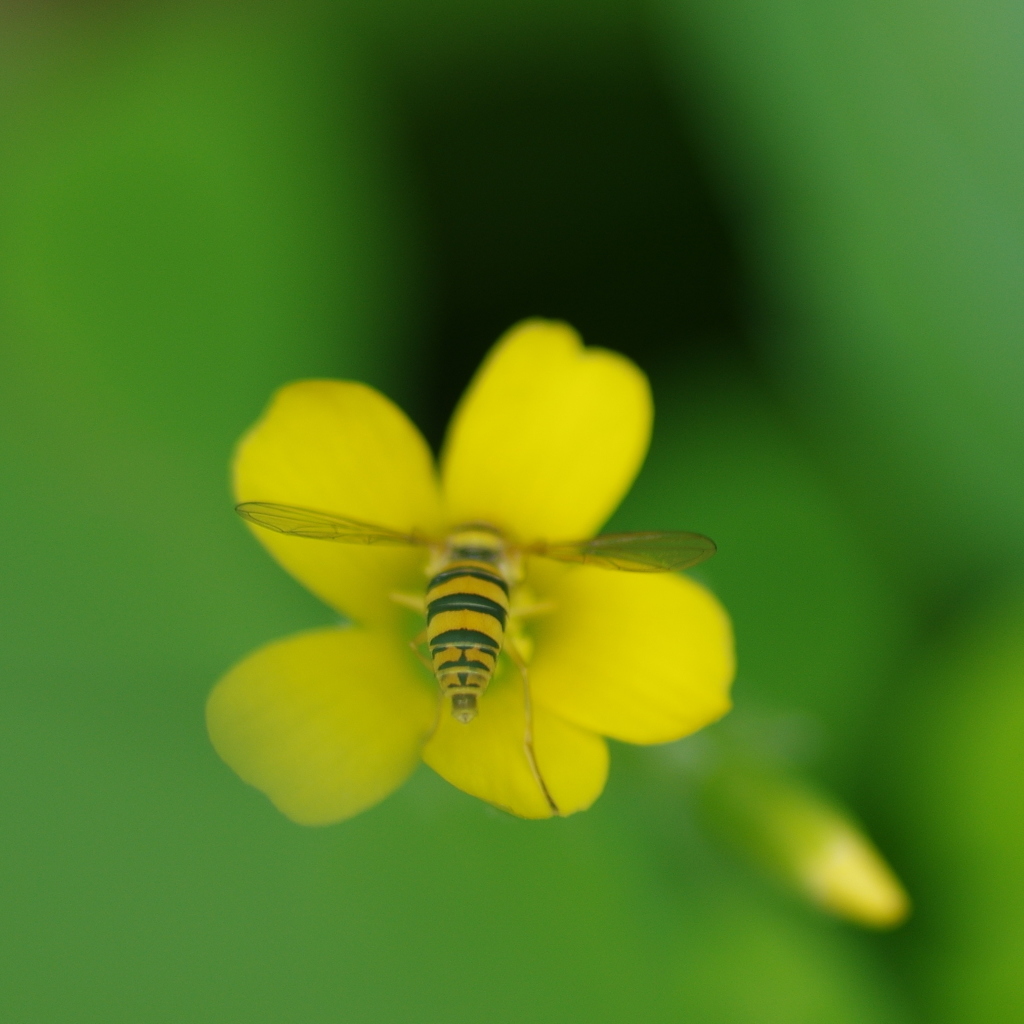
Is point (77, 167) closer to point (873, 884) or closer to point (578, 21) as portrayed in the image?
point (578, 21)

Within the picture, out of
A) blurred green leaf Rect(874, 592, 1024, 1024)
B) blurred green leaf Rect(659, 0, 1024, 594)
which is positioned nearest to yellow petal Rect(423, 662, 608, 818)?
blurred green leaf Rect(874, 592, 1024, 1024)

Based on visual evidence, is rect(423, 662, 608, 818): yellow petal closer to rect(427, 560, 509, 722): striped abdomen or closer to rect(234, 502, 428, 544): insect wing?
rect(427, 560, 509, 722): striped abdomen

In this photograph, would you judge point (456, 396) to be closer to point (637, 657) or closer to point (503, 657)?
point (503, 657)

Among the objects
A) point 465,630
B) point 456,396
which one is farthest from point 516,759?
point 456,396

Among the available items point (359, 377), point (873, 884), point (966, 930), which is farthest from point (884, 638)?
point (359, 377)


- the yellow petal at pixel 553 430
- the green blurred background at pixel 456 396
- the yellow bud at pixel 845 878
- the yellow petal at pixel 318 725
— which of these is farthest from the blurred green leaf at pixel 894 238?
the yellow petal at pixel 318 725
